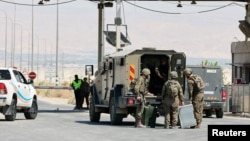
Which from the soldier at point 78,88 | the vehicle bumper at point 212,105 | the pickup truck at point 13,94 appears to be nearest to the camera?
the pickup truck at point 13,94

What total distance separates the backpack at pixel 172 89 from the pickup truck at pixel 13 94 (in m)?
5.15

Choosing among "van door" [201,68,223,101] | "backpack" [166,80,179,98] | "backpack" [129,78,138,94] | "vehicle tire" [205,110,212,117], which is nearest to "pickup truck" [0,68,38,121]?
"backpack" [129,78,138,94]

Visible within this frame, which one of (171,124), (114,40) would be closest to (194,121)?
(171,124)

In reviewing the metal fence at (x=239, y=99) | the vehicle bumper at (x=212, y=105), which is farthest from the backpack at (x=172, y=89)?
the metal fence at (x=239, y=99)

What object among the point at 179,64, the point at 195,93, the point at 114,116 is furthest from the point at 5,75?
the point at 195,93

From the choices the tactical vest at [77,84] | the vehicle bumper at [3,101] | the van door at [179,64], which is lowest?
the vehicle bumper at [3,101]

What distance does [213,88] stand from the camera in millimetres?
33500

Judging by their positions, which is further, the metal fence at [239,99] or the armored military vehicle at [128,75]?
the metal fence at [239,99]

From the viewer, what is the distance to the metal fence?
37.0 meters

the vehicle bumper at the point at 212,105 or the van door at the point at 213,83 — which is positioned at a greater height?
the van door at the point at 213,83

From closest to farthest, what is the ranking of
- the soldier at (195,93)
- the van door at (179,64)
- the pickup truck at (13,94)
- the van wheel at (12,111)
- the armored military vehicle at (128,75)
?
the soldier at (195,93) < the armored military vehicle at (128,75) < the van door at (179,64) < the pickup truck at (13,94) < the van wheel at (12,111)

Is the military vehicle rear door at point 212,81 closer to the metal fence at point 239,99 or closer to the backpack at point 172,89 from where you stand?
the metal fence at point 239,99

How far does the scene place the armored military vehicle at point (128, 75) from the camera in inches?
957

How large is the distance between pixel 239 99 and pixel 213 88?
14.6 feet
